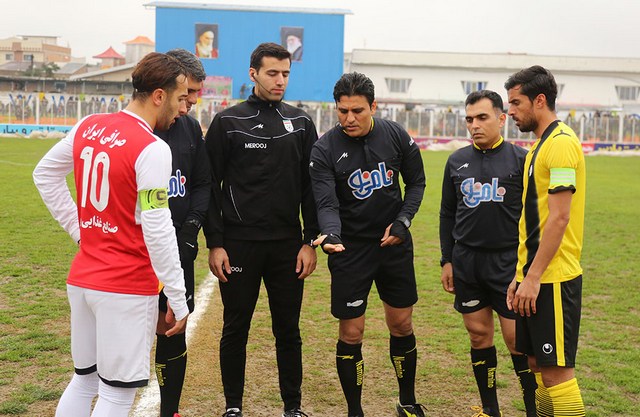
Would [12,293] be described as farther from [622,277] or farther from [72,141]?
[622,277]

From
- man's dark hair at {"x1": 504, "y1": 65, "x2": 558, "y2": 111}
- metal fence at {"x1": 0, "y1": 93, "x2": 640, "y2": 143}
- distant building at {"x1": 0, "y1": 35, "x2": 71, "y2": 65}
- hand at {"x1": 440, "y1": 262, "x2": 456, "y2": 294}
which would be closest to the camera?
man's dark hair at {"x1": 504, "y1": 65, "x2": 558, "y2": 111}

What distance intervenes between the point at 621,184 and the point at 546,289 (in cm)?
2156

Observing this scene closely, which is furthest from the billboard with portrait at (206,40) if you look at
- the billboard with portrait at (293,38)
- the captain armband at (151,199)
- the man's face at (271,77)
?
the captain armband at (151,199)

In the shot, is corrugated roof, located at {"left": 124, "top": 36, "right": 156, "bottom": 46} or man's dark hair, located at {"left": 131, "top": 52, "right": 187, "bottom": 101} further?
corrugated roof, located at {"left": 124, "top": 36, "right": 156, "bottom": 46}

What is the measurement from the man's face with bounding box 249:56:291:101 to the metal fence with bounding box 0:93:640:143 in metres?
42.5

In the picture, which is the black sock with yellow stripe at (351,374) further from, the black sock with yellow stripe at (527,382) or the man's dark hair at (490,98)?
the man's dark hair at (490,98)

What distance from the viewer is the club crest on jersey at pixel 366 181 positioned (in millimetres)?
4922

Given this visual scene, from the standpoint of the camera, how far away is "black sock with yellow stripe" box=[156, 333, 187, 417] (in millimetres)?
4688

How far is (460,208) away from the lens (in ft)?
16.8

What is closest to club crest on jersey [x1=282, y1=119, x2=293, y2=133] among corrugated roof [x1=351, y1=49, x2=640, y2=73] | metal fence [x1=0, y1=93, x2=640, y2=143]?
metal fence [x1=0, y1=93, x2=640, y2=143]

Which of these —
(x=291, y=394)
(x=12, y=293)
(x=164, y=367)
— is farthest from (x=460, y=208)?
(x=12, y=293)

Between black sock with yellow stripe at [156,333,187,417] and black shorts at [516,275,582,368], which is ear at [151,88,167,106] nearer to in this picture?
black sock with yellow stripe at [156,333,187,417]

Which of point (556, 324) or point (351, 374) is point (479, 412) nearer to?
point (351, 374)

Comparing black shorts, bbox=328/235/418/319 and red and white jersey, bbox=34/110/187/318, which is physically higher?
red and white jersey, bbox=34/110/187/318
